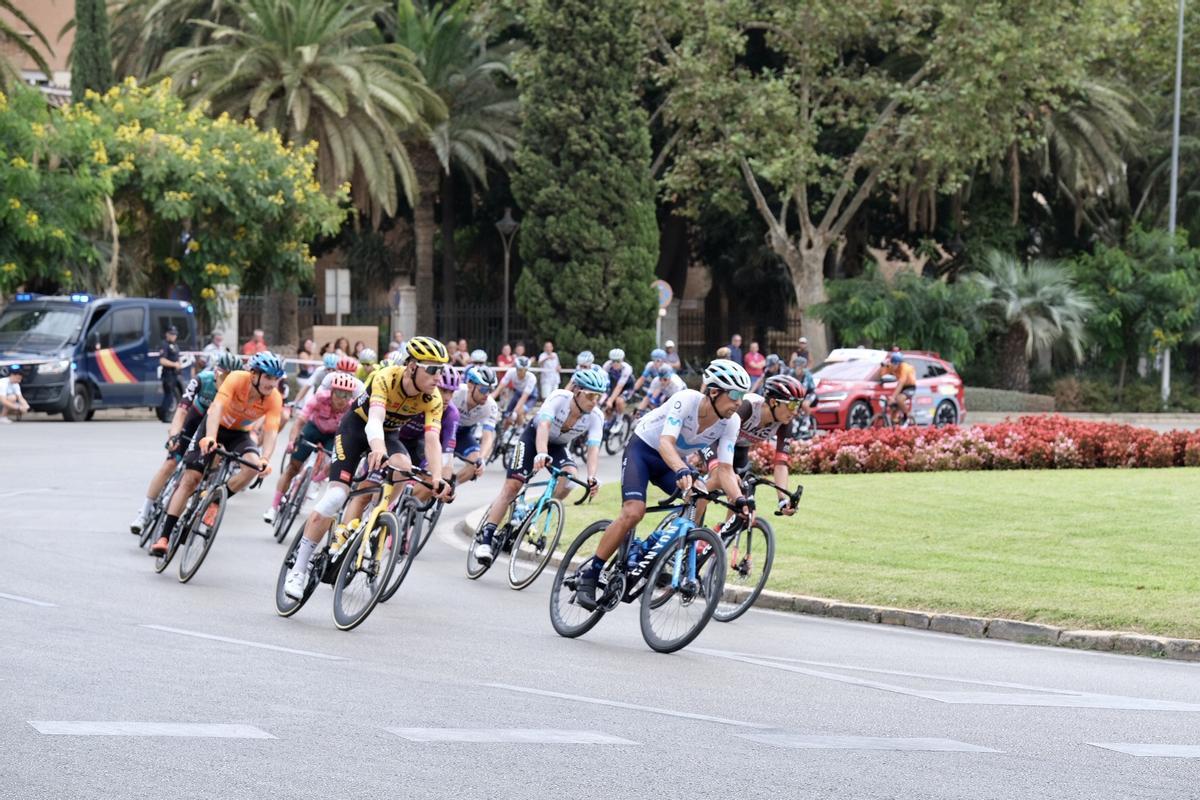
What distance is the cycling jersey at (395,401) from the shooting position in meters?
12.7

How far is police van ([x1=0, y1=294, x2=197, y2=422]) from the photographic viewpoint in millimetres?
35594

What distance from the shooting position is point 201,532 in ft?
48.5

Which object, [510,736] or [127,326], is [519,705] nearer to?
[510,736]

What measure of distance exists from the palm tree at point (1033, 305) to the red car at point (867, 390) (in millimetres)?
9061

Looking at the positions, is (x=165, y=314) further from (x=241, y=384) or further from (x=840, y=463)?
(x=241, y=384)

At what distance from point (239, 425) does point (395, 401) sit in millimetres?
2842

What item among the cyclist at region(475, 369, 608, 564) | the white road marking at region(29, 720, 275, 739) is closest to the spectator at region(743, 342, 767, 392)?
the cyclist at region(475, 369, 608, 564)

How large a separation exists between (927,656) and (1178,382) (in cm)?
4401

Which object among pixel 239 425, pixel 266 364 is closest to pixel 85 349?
pixel 239 425

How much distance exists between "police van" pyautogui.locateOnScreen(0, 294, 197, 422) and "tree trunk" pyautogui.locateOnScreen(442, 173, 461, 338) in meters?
19.3

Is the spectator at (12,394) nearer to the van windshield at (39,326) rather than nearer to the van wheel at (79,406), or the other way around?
the van windshield at (39,326)

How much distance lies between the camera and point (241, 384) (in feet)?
48.7

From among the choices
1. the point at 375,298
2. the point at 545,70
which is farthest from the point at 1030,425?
the point at 375,298

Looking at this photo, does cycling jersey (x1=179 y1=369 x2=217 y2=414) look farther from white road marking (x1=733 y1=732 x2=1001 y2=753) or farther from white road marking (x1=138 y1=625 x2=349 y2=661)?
white road marking (x1=733 y1=732 x2=1001 y2=753)
